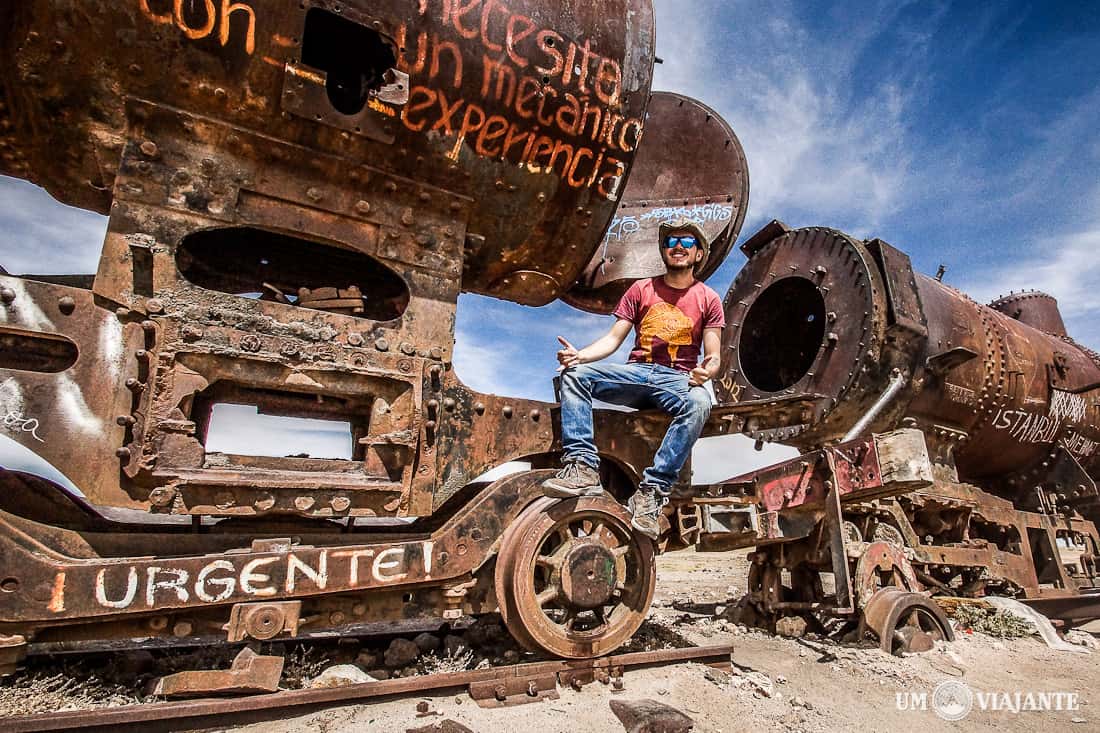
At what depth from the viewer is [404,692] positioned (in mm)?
2793

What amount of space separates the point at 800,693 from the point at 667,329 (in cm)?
236

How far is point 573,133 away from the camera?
3.48 metres

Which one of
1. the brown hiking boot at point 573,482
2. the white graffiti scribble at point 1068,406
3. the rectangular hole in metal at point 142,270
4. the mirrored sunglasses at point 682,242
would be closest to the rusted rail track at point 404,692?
the brown hiking boot at point 573,482

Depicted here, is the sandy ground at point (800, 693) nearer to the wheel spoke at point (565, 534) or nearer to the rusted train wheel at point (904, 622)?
the rusted train wheel at point (904, 622)

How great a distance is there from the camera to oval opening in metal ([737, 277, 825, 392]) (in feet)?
21.5

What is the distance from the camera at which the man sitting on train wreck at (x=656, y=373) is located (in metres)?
3.35

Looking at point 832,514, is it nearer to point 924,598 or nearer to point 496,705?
point 924,598

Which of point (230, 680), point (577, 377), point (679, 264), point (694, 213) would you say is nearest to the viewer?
point (230, 680)

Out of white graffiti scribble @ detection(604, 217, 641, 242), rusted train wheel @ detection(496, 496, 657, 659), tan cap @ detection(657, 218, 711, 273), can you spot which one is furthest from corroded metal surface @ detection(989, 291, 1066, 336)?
rusted train wheel @ detection(496, 496, 657, 659)

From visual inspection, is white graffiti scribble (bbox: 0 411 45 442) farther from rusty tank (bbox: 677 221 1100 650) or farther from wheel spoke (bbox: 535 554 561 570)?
rusty tank (bbox: 677 221 1100 650)

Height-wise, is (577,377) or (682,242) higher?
(682,242)

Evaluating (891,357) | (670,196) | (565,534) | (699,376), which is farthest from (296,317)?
(891,357)

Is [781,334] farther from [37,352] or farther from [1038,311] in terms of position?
[37,352]

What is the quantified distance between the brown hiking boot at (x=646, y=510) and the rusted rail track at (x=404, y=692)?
0.75m
